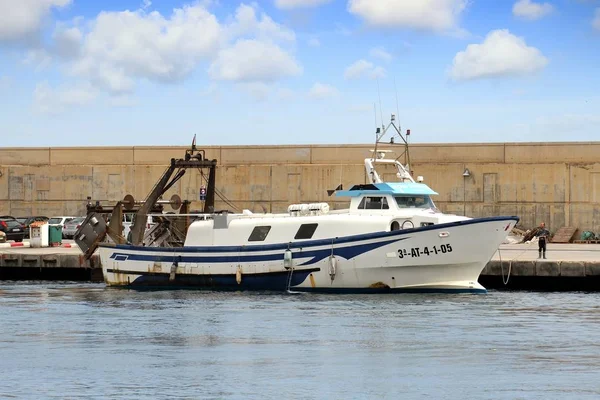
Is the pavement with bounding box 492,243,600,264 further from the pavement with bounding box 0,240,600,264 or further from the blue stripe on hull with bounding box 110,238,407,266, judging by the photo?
the blue stripe on hull with bounding box 110,238,407,266

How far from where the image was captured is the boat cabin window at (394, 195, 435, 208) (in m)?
36.9

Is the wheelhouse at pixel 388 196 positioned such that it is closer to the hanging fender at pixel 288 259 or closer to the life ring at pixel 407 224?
the life ring at pixel 407 224

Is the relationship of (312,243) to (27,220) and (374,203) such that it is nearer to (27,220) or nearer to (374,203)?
(374,203)

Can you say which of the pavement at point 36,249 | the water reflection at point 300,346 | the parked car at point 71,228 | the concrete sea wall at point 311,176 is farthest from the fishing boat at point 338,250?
the parked car at point 71,228

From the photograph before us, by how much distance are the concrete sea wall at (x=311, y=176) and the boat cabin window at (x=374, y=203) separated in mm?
23314

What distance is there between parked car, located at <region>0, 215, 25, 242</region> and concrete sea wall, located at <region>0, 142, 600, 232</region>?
612cm

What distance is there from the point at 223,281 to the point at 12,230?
24.9 m

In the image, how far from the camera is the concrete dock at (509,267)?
1519 inches

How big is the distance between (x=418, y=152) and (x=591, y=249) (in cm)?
1440

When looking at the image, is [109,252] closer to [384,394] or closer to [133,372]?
[133,372]

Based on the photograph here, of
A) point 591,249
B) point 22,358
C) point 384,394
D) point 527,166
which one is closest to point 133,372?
point 22,358

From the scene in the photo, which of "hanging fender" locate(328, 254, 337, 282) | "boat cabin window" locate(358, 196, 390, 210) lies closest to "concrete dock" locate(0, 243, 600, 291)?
"boat cabin window" locate(358, 196, 390, 210)

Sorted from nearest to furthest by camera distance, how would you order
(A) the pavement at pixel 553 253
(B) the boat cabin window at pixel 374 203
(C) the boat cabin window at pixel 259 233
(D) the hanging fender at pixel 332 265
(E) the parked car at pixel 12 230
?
(D) the hanging fender at pixel 332 265 < (B) the boat cabin window at pixel 374 203 < (C) the boat cabin window at pixel 259 233 < (A) the pavement at pixel 553 253 < (E) the parked car at pixel 12 230

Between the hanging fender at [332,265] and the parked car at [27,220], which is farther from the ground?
the parked car at [27,220]
